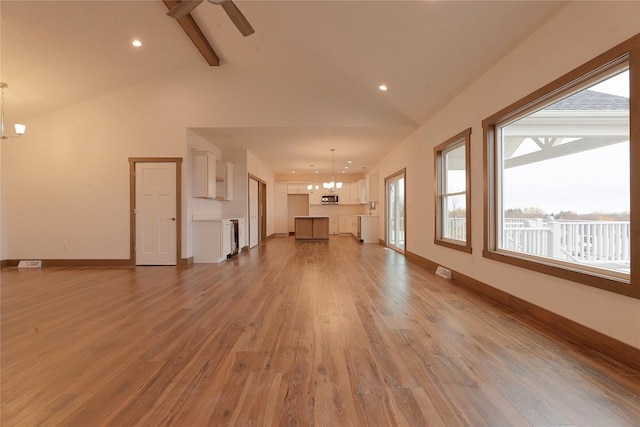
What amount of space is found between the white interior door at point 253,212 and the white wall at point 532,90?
16.7 ft

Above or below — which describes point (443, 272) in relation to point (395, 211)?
below

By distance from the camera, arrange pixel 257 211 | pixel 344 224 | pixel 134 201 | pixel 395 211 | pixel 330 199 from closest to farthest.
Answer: pixel 134 201
pixel 395 211
pixel 257 211
pixel 330 199
pixel 344 224

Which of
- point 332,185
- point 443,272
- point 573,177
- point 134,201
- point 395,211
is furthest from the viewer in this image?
point 332,185

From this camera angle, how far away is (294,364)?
198 cm

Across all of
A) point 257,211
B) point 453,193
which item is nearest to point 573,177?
point 453,193

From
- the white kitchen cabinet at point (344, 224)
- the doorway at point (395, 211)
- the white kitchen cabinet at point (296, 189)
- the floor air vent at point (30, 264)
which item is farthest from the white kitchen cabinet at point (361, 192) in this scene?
the floor air vent at point (30, 264)

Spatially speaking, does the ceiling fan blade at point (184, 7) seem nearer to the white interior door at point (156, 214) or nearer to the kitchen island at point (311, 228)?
the white interior door at point (156, 214)

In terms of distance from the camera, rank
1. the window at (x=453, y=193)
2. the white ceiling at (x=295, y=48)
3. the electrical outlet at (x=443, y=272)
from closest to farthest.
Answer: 1. the white ceiling at (x=295, y=48)
2. the window at (x=453, y=193)
3. the electrical outlet at (x=443, y=272)

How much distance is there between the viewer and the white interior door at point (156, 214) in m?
5.81

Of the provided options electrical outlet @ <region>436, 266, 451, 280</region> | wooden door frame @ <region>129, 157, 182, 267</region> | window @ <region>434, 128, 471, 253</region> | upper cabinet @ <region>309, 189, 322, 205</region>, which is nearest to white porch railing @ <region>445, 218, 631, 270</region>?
window @ <region>434, 128, 471, 253</region>

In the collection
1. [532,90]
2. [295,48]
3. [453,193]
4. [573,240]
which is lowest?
[573,240]

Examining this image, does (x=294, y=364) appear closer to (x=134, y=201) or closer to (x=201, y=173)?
(x=201, y=173)

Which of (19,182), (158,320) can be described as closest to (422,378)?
(158,320)

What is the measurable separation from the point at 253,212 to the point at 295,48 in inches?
209
